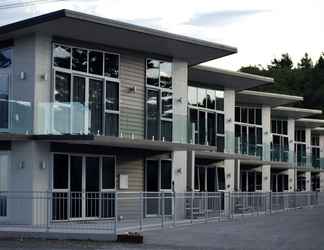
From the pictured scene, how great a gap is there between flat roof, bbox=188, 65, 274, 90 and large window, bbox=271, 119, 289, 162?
27.9 ft

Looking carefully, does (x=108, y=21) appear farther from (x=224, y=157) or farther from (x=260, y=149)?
(x=260, y=149)

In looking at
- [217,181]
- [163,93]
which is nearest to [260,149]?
[217,181]

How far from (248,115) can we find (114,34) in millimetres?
19915

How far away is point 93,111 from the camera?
25.9 m

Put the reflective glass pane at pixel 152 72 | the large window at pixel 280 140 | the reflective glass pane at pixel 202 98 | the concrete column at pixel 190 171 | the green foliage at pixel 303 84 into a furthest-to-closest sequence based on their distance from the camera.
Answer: the green foliage at pixel 303 84 → the large window at pixel 280 140 → the reflective glass pane at pixel 202 98 → the concrete column at pixel 190 171 → the reflective glass pane at pixel 152 72

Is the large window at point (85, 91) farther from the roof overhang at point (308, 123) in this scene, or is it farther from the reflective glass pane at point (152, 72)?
the roof overhang at point (308, 123)

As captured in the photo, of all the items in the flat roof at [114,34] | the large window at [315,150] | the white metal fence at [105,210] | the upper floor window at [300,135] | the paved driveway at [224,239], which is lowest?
the paved driveway at [224,239]

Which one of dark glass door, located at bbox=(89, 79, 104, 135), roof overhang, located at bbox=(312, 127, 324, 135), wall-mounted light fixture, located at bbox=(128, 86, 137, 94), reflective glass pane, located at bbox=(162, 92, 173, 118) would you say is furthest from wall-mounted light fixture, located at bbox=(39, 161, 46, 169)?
roof overhang, located at bbox=(312, 127, 324, 135)


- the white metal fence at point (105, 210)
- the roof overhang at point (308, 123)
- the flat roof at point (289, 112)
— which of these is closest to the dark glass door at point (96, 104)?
the white metal fence at point (105, 210)

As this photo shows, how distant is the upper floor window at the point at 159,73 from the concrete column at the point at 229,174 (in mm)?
9801

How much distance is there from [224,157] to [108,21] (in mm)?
13698

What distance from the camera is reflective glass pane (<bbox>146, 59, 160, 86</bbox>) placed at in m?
28.7

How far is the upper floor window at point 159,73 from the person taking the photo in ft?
94.4

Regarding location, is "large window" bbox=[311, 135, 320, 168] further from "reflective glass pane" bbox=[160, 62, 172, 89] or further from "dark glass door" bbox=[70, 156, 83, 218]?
"dark glass door" bbox=[70, 156, 83, 218]
